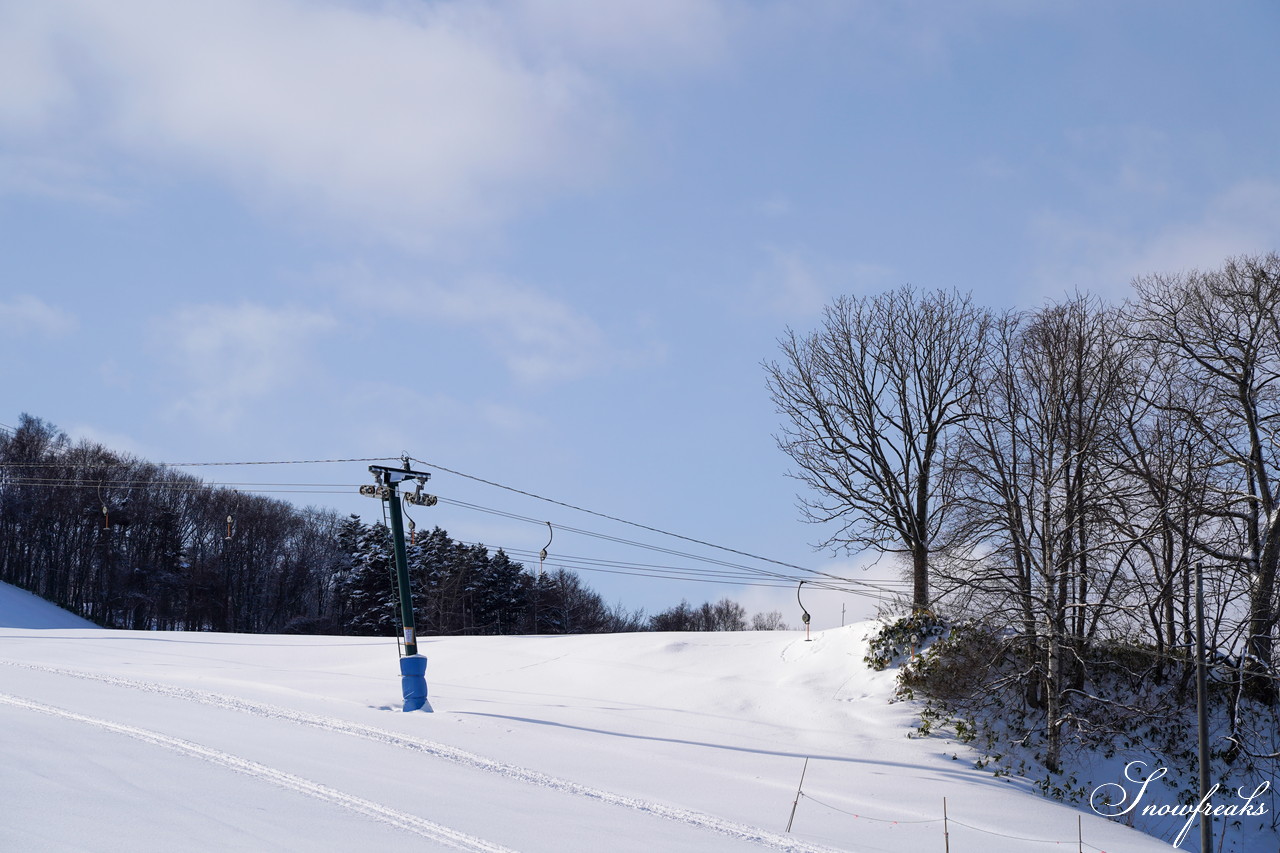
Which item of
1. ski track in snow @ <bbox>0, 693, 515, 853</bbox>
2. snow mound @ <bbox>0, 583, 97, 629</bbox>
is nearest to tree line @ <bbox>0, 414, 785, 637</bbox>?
snow mound @ <bbox>0, 583, 97, 629</bbox>

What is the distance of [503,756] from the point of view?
16.4 m

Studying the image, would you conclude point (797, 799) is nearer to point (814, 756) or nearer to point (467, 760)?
point (814, 756)

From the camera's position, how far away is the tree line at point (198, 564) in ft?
212

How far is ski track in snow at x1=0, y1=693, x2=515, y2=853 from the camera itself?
11.1 m

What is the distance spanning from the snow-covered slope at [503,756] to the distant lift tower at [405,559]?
632 millimetres

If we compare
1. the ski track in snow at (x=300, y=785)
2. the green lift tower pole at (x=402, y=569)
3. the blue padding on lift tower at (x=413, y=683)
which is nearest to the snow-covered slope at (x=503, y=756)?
the ski track in snow at (x=300, y=785)

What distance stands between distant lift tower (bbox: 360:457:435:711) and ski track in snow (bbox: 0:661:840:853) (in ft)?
7.19

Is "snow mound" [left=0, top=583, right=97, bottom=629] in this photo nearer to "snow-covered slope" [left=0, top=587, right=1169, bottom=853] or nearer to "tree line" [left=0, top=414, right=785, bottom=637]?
"tree line" [left=0, top=414, right=785, bottom=637]

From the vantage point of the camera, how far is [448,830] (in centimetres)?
1143

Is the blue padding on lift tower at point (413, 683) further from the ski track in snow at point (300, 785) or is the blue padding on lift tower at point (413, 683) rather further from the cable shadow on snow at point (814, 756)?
the ski track in snow at point (300, 785)

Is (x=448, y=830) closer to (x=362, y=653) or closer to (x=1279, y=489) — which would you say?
(x=362, y=653)

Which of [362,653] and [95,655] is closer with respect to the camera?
[95,655]

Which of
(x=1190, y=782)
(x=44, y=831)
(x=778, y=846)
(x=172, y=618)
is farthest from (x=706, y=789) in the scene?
(x=172, y=618)

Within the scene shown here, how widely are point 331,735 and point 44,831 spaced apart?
7.49 metres
